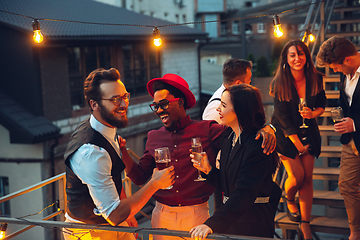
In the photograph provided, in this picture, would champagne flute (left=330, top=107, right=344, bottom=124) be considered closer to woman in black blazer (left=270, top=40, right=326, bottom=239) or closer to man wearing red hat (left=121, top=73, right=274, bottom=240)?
woman in black blazer (left=270, top=40, right=326, bottom=239)

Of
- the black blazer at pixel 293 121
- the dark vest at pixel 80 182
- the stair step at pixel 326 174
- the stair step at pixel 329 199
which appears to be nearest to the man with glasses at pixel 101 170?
the dark vest at pixel 80 182

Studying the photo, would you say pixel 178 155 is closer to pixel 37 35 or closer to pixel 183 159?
pixel 183 159

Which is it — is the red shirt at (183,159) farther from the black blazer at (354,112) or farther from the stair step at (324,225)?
the stair step at (324,225)

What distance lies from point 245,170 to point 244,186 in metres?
0.10

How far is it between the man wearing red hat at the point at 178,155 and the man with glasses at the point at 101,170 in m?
0.40

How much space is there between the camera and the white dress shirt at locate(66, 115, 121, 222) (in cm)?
250

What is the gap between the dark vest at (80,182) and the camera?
2.63 m

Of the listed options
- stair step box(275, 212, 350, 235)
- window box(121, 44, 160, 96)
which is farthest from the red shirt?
window box(121, 44, 160, 96)

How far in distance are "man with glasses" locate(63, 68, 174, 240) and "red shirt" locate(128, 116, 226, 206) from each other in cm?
42

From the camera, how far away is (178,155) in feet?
10.5

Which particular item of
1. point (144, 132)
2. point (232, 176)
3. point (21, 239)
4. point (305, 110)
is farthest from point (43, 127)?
point (232, 176)

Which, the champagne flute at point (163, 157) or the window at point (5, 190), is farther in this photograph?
the window at point (5, 190)

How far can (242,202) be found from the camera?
8.23 ft

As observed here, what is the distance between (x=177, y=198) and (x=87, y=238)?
0.73 m
